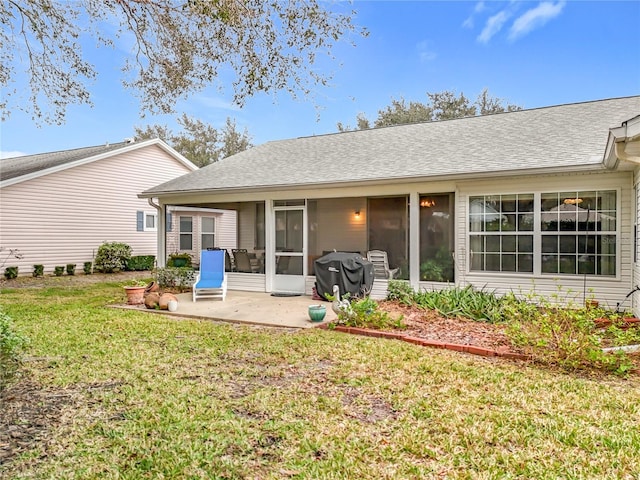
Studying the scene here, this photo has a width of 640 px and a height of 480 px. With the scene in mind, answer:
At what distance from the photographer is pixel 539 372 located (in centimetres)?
461

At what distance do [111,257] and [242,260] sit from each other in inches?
327

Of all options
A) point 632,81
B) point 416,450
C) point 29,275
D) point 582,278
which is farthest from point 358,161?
point 632,81

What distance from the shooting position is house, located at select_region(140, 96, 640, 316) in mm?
7469

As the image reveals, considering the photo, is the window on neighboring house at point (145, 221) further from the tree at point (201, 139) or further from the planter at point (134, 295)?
the tree at point (201, 139)

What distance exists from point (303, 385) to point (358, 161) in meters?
7.41

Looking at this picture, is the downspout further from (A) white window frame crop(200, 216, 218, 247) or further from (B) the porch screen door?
(A) white window frame crop(200, 216, 218, 247)

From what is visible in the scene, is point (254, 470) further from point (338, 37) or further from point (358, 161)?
point (358, 161)

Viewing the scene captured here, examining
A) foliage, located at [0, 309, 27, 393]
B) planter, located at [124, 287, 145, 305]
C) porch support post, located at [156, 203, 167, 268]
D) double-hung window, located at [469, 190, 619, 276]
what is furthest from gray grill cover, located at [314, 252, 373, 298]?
foliage, located at [0, 309, 27, 393]

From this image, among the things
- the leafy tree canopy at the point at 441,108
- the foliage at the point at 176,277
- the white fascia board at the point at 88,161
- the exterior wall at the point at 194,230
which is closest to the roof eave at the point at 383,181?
the foliage at the point at 176,277

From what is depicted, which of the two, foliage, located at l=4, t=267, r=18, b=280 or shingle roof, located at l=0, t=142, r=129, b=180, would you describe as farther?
shingle roof, located at l=0, t=142, r=129, b=180

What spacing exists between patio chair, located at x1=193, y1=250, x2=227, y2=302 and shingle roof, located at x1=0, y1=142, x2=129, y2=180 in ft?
30.2

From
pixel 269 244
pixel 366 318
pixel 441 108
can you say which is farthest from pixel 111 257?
pixel 441 108

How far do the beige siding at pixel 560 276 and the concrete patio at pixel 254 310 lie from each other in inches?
121

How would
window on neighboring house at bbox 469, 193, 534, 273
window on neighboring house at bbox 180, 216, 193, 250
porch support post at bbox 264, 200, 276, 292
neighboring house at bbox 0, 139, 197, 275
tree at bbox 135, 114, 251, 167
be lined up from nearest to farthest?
window on neighboring house at bbox 469, 193, 534, 273
porch support post at bbox 264, 200, 276, 292
neighboring house at bbox 0, 139, 197, 275
window on neighboring house at bbox 180, 216, 193, 250
tree at bbox 135, 114, 251, 167
